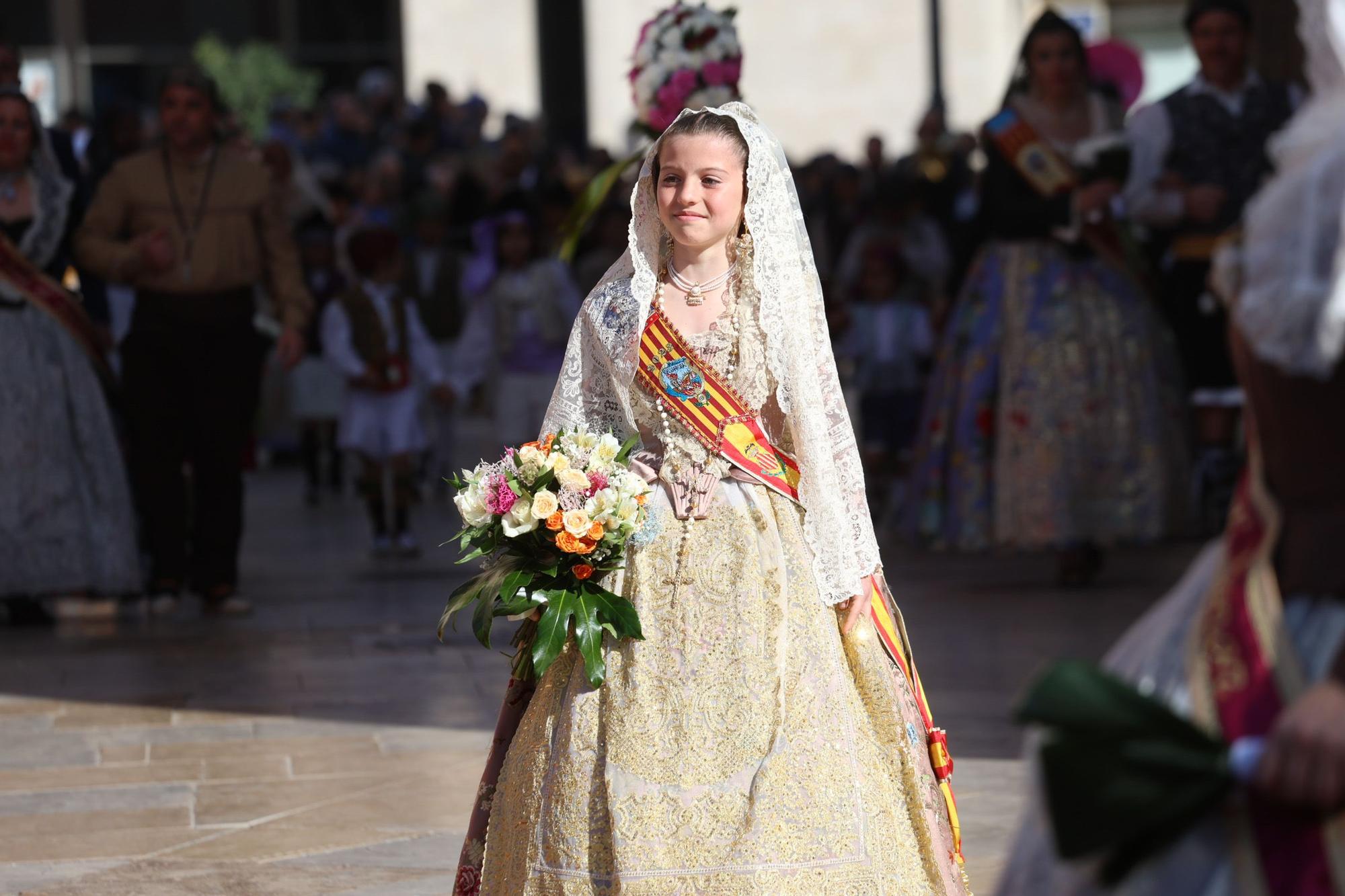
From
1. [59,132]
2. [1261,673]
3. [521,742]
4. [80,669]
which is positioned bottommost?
[80,669]

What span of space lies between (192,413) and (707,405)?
4617 mm

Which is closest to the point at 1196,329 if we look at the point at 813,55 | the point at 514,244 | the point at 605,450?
the point at 514,244

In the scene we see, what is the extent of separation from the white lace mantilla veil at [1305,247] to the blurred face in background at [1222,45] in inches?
236

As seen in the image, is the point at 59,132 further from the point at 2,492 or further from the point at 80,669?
the point at 80,669

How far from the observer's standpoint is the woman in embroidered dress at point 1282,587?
2.10 metres

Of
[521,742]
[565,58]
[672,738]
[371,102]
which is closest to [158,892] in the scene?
[521,742]

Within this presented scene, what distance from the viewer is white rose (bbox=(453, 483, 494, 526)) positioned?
13.0 feet

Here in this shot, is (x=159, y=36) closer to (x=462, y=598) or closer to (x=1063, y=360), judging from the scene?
(x=1063, y=360)

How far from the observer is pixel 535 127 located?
1666 cm

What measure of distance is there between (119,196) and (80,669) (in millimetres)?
1920

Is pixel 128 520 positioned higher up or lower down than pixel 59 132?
lower down

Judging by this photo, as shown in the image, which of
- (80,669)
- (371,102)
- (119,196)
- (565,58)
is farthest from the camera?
(565,58)

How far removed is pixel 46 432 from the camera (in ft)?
26.9

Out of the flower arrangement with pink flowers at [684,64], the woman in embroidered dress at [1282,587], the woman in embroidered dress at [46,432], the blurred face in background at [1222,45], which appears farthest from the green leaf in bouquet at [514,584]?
the blurred face in background at [1222,45]
